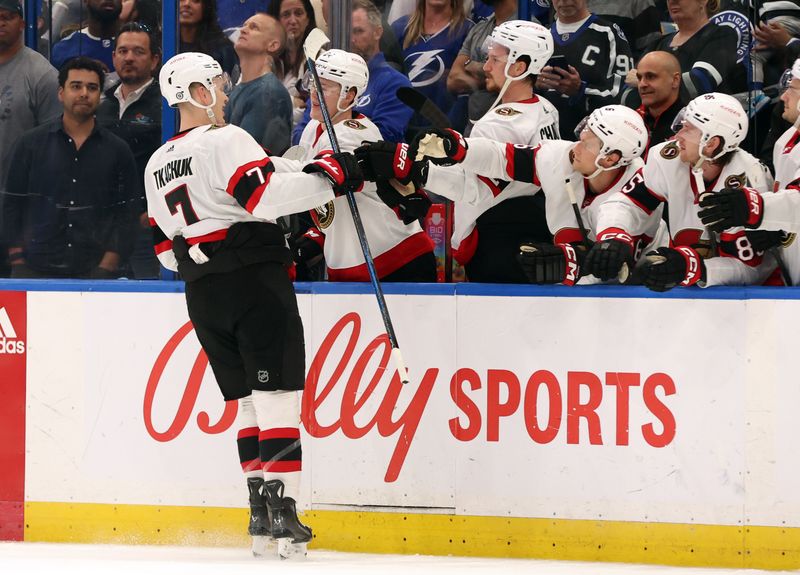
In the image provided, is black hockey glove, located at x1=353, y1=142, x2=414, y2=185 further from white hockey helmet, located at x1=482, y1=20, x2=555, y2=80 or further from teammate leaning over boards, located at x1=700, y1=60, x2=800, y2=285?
teammate leaning over boards, located at x1=700, y1=60, x2=800, y2=285

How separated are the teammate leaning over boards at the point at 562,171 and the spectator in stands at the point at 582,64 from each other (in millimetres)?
538

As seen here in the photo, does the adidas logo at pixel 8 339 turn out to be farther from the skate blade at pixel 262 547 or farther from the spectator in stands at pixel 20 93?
the skate blade at pixel 262 547

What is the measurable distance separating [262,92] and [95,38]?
68 cm

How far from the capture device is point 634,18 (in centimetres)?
455

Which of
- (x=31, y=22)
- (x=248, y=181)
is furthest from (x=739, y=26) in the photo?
(x=31, y=22)

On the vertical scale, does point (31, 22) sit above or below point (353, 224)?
above

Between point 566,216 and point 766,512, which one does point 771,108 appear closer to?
point 566,216

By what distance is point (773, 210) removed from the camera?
12.0ft

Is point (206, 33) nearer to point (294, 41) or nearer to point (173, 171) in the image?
point (294, 41)

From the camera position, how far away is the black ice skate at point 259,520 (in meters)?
3.89

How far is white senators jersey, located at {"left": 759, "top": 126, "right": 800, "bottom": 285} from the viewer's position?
3.67 meters

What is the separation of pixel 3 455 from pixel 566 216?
2007 millimetres

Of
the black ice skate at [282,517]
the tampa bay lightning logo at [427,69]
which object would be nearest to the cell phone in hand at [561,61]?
the tampa bay lightning logo at [427,69]

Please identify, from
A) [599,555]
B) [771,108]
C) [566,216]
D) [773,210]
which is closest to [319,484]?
[599,555]
